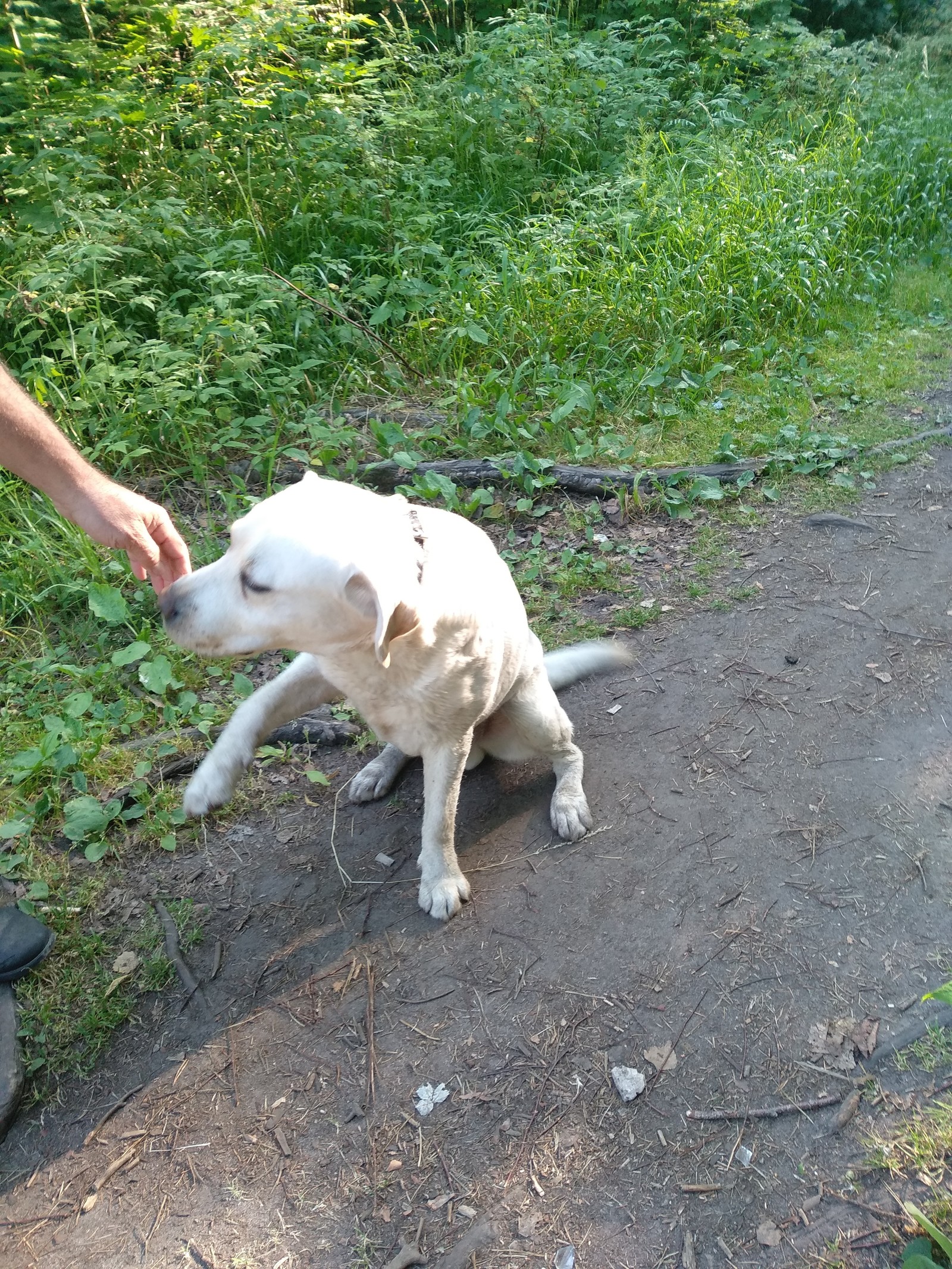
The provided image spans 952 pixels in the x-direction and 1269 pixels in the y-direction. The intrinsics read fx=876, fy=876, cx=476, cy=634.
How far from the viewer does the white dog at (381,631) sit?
2113mm

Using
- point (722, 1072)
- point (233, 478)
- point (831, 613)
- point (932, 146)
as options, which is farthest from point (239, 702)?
point (932, 146)

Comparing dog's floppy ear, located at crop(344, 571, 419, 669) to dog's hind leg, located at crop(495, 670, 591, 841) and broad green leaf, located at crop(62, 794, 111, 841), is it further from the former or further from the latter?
broad green leaf, located at crop(62, 794, 111, 841)

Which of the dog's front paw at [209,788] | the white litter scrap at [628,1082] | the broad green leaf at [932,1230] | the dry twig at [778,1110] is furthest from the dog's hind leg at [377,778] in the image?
the broad green leaf at [932,1230]

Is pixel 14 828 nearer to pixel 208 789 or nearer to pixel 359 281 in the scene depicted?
pixel 208 789

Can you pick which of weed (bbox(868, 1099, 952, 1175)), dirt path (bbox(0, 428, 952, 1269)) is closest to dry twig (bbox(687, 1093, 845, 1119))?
dirt path (bbox(0, 428, 952, 1269))

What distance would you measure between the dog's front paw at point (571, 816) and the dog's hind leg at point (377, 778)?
0.57m

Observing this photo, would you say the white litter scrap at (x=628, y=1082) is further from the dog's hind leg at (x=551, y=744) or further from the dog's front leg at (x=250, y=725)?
the dog's front leg at (x=250, y=725)

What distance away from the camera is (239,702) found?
3434mm

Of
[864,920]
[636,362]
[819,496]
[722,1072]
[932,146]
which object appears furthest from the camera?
[932,146]

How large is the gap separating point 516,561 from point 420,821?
5.05 feet

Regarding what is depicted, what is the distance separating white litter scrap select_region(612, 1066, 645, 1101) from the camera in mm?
2193

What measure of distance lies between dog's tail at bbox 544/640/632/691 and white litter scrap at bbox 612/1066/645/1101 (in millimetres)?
1437

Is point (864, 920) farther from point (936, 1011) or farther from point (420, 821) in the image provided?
point (420, 821)

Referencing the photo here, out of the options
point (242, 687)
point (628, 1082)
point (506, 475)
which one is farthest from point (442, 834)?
point (506, 475)
